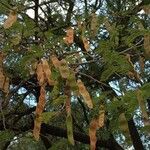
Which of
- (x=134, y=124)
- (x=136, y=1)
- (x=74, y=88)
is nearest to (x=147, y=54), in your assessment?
(x=74, y=88)

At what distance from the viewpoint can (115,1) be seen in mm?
7473

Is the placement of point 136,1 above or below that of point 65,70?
above

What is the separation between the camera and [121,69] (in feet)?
12.3

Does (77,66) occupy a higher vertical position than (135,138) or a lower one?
lower

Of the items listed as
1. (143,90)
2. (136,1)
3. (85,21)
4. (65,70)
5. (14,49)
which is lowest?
(143,90)

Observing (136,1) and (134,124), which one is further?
(134,124)

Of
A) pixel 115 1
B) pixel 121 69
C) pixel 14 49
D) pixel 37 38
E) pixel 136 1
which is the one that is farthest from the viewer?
pixel 115 1

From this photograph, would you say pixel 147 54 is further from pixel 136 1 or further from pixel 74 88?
pixel 136 1

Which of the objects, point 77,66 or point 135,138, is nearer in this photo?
point 77,66

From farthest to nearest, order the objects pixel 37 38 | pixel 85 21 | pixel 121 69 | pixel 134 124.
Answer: pixel 134 124 < pixel 85 21 < pixel 37 38 < pixel 121 69

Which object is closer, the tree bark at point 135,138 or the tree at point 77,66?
the tree at point 77,66

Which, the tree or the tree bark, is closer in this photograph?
the tree

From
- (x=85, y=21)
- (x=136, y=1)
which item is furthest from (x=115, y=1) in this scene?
(x=85, y=21)

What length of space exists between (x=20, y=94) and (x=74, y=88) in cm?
449
